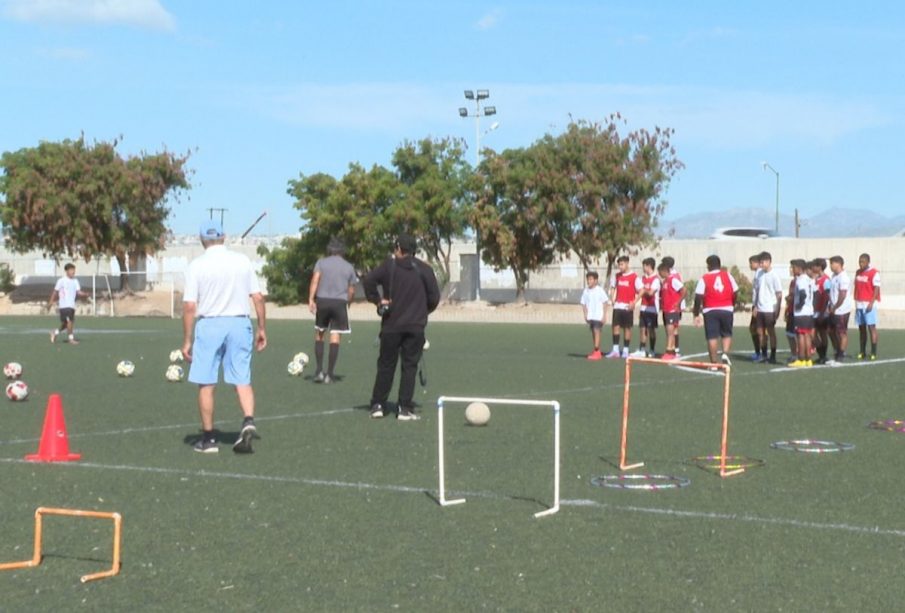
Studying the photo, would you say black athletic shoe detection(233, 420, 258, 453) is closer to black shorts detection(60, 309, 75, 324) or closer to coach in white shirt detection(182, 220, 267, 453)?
coach in white shirt detection(182, 220, 267, 453)

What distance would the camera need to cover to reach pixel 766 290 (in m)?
24.1

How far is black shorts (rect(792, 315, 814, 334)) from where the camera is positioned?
2366 cm

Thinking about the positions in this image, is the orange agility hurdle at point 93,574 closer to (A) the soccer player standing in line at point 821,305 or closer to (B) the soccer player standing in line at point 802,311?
(B) the soccer player standing in line at point 802,311

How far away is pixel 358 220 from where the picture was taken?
2308 inches

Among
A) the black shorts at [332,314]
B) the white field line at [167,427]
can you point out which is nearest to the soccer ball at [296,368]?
the black shorts at [332,314]

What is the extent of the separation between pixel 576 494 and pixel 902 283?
152ft

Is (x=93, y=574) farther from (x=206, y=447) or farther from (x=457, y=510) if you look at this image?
(x=206, y=447)

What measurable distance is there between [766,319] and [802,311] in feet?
2.31

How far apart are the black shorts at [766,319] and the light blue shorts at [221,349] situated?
44.2ft

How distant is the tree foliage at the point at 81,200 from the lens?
206 feet

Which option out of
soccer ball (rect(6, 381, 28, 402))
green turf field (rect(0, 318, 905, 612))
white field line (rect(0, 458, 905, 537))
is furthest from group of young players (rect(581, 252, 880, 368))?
white field line (rect(0, 458, 905, 537))

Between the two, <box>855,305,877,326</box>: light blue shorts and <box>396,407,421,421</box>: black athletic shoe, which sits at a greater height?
<box>855,305,877,326</box>: light blue shorts

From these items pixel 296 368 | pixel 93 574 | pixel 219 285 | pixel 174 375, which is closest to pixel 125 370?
pixel 174 375

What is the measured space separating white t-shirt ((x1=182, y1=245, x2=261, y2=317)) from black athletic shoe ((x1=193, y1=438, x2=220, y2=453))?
1.07 meters
